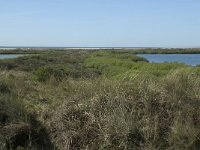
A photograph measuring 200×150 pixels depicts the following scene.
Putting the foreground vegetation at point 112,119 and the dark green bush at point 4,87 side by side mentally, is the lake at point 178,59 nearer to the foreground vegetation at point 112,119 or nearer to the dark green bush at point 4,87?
the dark green bush at point 4,87

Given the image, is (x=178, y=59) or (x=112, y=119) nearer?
(x=112, y=119)

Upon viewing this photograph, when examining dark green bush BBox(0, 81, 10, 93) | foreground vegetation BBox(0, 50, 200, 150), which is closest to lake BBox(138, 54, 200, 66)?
dark green bush BBox(0, 81, 10, 93)

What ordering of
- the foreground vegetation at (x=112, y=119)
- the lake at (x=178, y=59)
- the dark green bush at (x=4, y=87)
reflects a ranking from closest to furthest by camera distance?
the foreground vegetation at (x=112, y=119) < the dark green bush at (x=4, y=87) < the lake at (x=178, y=59)

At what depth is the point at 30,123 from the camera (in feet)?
28.3

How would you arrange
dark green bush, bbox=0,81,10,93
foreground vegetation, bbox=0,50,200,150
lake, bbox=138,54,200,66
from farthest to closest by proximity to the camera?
lake, bbox=138,54,200,66 → dark green bush, bbox=0,81,10,93 → foreground vegetation, bbox=0,50,200,150

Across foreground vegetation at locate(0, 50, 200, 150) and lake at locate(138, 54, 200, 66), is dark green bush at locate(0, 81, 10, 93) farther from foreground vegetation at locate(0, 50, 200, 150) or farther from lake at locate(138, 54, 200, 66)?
lake at locate(138, 54, 200, 66)

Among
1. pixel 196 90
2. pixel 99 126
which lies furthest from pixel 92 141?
pixel 196 90

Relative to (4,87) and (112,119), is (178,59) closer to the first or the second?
(4,87)

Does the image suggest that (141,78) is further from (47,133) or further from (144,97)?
(47,133)

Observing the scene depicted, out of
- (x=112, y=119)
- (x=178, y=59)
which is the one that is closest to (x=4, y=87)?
(x=112, y=119)

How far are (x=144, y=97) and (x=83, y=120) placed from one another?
145 cm

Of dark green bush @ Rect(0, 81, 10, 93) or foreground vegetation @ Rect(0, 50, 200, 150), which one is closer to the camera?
foreground vegetation @ Rect(0, 50, 200, 150)

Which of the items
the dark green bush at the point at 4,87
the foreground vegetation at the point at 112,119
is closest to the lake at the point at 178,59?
the dark green bush at the point at 4,87

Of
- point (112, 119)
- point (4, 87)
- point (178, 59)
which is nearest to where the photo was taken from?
point (112, 119)
